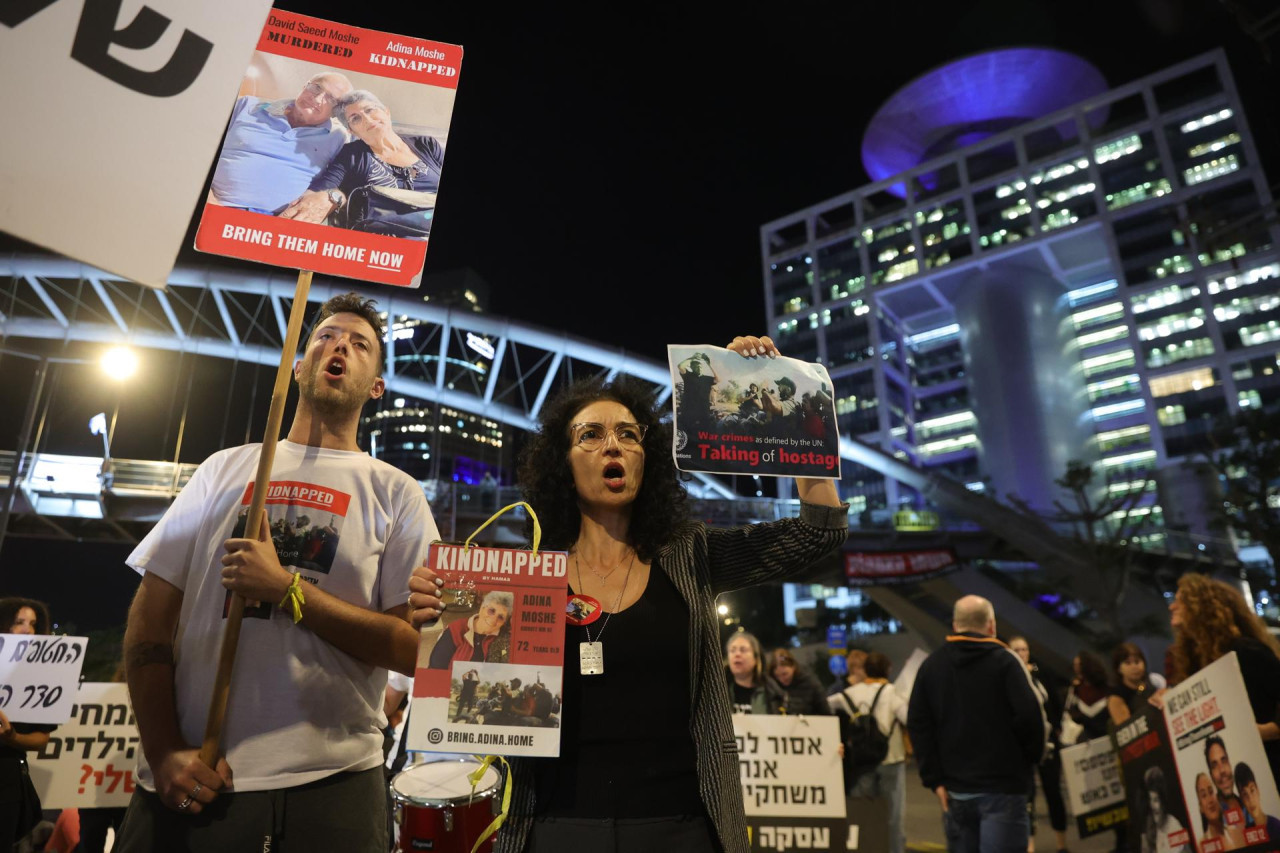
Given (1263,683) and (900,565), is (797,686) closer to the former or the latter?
(1263,683)

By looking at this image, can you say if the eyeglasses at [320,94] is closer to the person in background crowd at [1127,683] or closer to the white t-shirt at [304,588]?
the white t-shirt at [304,588]

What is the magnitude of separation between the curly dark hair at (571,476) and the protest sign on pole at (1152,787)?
4035 millimetres

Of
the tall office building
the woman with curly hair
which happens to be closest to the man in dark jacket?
the woman with curly hair

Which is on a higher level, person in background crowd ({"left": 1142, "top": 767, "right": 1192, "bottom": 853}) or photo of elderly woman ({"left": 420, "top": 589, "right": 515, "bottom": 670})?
photo of elderly woman ({"left": 420, "top": 589, "right": 515, "bottom": 670})

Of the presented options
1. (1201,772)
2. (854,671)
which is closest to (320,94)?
(1201,772)

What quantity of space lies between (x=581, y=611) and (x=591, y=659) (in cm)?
13

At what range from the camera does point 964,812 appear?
16.8 feet

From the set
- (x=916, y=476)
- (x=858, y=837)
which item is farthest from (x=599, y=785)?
(x=916, y=476)

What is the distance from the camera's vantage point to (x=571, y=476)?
2721mm

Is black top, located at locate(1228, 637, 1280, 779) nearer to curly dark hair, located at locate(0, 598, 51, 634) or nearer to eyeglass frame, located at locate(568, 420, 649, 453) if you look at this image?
eyeglass frame, located at locate(568, 420, 649, 453)

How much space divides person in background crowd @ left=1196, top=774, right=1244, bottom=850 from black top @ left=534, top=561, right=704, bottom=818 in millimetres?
3596

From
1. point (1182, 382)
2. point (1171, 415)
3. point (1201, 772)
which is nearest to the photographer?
point (1201, 772)

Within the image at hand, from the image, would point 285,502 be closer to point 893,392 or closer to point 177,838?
point 177,838

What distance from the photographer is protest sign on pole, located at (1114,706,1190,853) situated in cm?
469
